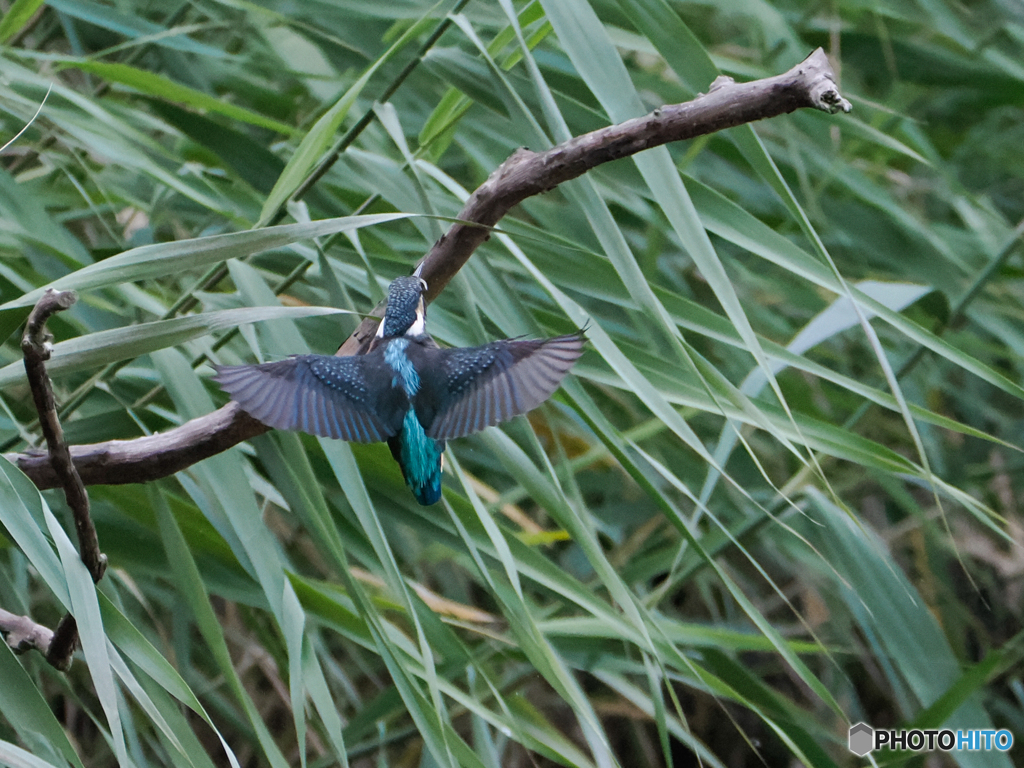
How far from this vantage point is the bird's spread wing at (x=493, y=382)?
0.58 meters

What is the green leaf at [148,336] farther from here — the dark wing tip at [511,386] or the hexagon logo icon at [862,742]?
the hexagon logo icon at [862,742]

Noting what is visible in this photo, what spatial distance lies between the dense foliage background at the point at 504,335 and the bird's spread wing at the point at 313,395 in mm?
38

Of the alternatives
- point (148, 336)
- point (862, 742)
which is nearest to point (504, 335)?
point (148, 336)

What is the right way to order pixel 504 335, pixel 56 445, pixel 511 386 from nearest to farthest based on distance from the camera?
1. pixel 56 445
2. pixel 511 386
3. pixel 504 335

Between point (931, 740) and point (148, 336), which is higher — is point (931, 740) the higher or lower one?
the lower one

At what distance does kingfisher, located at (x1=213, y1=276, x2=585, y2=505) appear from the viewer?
0.57 m

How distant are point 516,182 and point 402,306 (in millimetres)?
119

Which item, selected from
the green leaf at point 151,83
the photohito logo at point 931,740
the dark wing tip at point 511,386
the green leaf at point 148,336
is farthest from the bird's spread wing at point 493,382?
the photohito logo at point 931,740

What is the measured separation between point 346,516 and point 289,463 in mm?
132

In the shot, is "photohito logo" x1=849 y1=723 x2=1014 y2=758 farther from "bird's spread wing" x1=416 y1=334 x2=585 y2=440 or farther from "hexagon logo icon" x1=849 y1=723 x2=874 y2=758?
"bird's spread wing" x1=416 y1=334 x2=585 y2=440

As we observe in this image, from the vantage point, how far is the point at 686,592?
1.68 metres

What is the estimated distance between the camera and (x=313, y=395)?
58cm

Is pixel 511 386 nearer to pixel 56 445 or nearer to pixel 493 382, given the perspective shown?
pixel 493 382

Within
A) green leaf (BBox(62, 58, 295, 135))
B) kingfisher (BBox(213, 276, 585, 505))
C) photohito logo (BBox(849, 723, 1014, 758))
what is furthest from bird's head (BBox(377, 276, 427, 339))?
photohito logo (BBox(849, 723, 1014, 758))
